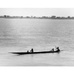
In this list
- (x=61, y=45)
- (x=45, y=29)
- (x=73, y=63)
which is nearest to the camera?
(x=73, y=63)

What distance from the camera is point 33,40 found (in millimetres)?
7023

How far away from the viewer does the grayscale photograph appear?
6.74m

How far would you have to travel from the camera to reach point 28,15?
705 centimetres

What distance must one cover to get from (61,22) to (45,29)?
0.85m

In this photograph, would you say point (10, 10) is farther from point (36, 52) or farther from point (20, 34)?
point (36, 52)

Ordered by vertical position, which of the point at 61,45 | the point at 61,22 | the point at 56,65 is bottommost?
the point at 56,65

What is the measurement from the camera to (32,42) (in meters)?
7.03

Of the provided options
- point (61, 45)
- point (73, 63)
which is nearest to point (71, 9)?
point (61, 45)

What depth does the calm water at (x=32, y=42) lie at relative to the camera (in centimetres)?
672

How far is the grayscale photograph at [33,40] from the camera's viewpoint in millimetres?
6742

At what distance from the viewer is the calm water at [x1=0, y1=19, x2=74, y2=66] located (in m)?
6.72

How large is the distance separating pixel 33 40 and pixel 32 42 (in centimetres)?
7

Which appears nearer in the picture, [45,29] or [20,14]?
[20,14]

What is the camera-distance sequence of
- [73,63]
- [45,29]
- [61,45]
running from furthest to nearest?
1. [45,29]
2. [61,45]
3. [73,63]
